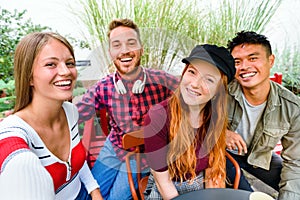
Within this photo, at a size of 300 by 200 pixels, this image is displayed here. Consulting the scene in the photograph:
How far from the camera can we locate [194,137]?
1323 millimetres

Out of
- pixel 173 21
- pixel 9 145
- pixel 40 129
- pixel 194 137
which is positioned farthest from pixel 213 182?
pixel 173 21

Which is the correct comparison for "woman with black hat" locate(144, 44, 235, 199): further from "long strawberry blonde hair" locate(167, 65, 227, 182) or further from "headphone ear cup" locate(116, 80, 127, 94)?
"headphone ear cup" locate(116, 80, 127, 94)

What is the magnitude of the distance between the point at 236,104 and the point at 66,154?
3.47ft

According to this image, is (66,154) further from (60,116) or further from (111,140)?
(111,140)

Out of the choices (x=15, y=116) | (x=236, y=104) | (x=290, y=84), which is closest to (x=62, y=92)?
(x=15, y=116)

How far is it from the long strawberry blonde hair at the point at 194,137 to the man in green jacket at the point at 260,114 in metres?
0.19

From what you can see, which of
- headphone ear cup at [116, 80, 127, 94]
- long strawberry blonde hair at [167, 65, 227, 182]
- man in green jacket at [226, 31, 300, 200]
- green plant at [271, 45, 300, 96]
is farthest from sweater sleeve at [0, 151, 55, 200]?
green plant at [271, 45, 300, 96]

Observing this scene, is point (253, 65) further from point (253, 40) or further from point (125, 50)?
point (125, 50)

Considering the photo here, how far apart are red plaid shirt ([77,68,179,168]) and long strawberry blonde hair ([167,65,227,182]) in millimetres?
392

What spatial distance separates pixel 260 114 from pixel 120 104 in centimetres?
86

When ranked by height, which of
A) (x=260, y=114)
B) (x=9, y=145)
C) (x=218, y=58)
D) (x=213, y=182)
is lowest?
(x=213, y=182)

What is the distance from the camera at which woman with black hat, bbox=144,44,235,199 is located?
1.27 metres

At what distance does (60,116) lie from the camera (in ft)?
3.72

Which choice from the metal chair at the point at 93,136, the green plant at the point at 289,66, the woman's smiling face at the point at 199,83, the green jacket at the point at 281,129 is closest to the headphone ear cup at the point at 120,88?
the metal chair at the point at 93,136
